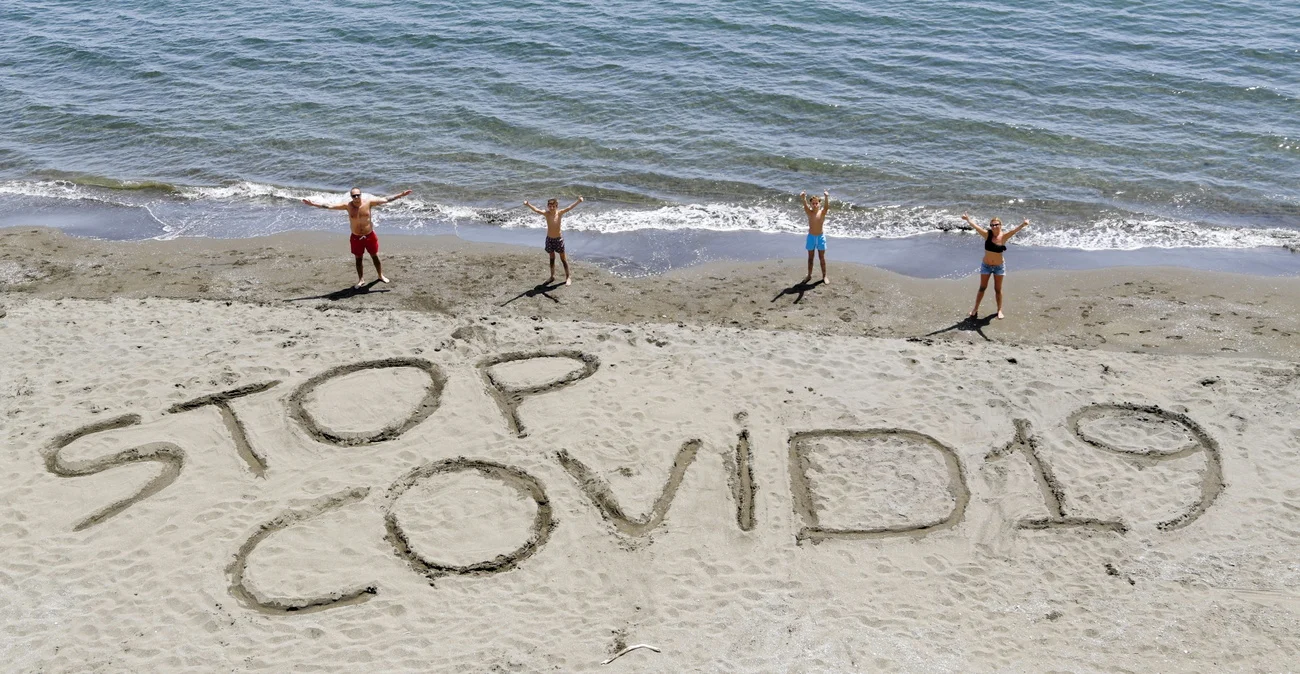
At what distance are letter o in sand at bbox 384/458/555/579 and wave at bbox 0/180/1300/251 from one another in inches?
326

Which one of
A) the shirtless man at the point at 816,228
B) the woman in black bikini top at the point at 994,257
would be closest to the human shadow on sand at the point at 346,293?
the shirtless man at the point at 816,228

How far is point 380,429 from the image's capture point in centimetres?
1059

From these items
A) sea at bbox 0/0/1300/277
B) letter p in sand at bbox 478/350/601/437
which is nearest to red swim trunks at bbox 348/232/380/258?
sea at bbox 0/0/1300/277

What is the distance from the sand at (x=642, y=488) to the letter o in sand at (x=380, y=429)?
0.12 ft

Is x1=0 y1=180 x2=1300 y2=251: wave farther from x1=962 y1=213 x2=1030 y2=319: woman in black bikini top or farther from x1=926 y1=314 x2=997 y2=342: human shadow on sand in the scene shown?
x1=926 y1=314 x2=997 y2=342: human shadow on sand

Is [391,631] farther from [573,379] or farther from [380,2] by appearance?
[380,2]

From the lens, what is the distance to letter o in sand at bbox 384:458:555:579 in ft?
28.7

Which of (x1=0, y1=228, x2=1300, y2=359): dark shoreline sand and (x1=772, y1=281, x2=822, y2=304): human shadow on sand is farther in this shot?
(x1=772, y1=281, x2=822, y2=304): human shadow on sand

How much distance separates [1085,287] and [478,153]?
39.9ft

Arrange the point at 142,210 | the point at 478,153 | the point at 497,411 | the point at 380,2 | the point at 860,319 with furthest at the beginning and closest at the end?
1. the point at 380,2
2. the point at 478,153
3. the point at 142,210
4. the point at 860,319
5. the point at 497,411

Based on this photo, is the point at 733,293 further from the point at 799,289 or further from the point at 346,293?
the point at 346,293

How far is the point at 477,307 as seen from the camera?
14.0m

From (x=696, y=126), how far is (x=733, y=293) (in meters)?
7.74

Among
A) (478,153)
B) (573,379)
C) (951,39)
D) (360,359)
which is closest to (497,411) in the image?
(573,379)
